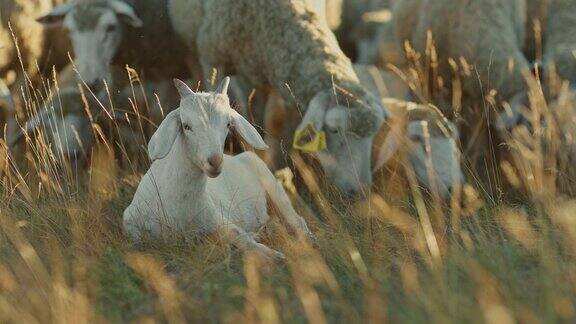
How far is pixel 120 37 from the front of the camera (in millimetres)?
8047

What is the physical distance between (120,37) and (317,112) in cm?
226

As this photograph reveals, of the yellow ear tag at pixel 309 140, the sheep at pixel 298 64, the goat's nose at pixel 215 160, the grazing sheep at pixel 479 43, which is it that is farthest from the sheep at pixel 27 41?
the goat's nose at pixel 215 160

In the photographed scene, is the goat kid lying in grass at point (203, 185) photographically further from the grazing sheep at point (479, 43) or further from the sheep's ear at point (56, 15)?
the sheep's ear at point (56, 15)

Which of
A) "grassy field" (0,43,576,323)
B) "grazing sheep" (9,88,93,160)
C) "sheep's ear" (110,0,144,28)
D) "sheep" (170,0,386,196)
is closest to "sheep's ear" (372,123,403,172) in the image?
"sheep" (170,0,386,196)

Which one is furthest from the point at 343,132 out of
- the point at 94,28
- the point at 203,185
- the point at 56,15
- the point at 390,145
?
the point at 56,15

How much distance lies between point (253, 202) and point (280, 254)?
79 centimetres

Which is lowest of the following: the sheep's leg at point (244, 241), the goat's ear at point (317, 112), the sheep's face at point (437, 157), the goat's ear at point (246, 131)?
the sheep's face at point (437, 157)

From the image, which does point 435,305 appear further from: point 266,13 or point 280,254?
point 266,13

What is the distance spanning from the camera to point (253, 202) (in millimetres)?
5461

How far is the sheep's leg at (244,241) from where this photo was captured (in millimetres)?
4715

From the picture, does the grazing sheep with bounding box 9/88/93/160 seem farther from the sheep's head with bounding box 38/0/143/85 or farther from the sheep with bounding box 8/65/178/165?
the sheep's head with bounding box 38/0/143/85

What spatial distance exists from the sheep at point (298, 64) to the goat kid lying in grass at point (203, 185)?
2.44 ft

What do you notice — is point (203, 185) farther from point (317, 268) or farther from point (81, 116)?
point (81, 116)

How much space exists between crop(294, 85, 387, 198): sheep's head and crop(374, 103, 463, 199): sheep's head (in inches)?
5.1
